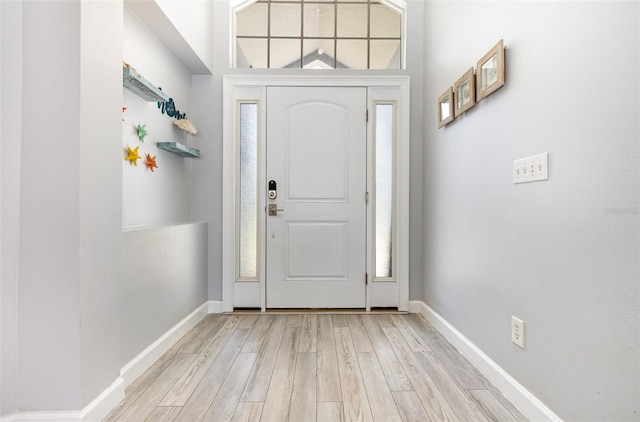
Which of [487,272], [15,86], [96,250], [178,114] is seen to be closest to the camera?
[15,86]

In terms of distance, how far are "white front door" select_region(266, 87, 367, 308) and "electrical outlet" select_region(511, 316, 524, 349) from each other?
1.47 m

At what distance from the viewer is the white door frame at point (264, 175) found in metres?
2.97

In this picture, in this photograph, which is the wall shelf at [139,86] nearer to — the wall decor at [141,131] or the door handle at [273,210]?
the wall decor at [141,131]

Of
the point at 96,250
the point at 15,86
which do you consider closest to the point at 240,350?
the point at 96,250

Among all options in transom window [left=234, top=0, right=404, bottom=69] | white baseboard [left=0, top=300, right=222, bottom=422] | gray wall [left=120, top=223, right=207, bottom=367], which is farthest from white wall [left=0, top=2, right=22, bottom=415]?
transom window [left=234, top=0, right=404, bottom=69]

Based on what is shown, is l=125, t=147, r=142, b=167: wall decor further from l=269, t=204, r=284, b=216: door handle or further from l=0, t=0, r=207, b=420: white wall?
l=269, t=204, r=284, b=216: door handle

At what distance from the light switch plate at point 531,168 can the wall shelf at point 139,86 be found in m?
1.85

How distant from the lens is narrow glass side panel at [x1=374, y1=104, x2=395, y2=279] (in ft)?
9.92

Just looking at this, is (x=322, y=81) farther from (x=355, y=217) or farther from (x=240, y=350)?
(x=240, y=350)

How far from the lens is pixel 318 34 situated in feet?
10.1

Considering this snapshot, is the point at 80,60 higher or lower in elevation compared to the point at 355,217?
higher

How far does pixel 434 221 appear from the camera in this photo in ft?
8.87

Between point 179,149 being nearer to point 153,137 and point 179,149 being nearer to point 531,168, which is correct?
point 153,137

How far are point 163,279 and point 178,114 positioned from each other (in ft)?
3.99
